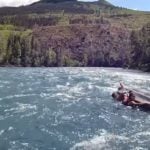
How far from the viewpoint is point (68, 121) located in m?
61.8

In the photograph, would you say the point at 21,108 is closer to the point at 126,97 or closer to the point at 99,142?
the point at 126,97

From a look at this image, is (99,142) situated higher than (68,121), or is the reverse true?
(99,142)

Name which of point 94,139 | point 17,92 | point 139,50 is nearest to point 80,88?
point 17,92

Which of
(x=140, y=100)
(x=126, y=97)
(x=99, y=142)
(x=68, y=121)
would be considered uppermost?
(x=99, y=142)

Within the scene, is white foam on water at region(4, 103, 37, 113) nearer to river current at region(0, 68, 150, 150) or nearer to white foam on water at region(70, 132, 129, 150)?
river current at region(0, 68, 150, 150)

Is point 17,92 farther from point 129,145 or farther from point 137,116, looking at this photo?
point 129,145

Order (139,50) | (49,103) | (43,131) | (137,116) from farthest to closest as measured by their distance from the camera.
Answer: (139,50)
(49,103)
(137,116)
(43,131)

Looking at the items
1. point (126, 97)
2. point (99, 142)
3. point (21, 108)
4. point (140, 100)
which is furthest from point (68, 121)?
point (140, 100)

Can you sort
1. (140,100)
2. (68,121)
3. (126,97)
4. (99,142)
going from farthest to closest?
(126,97), (140,100), (68,121), (99,142)

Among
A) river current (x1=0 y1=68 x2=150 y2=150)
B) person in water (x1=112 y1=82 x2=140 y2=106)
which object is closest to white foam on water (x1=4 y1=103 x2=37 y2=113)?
river current (x1=0 y1=68 x2=150 y2=150)

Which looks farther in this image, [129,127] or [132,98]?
[132,98]

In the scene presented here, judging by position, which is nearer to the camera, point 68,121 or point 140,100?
point 68,121

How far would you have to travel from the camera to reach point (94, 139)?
170ft

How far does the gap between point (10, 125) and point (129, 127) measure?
49.7ft
